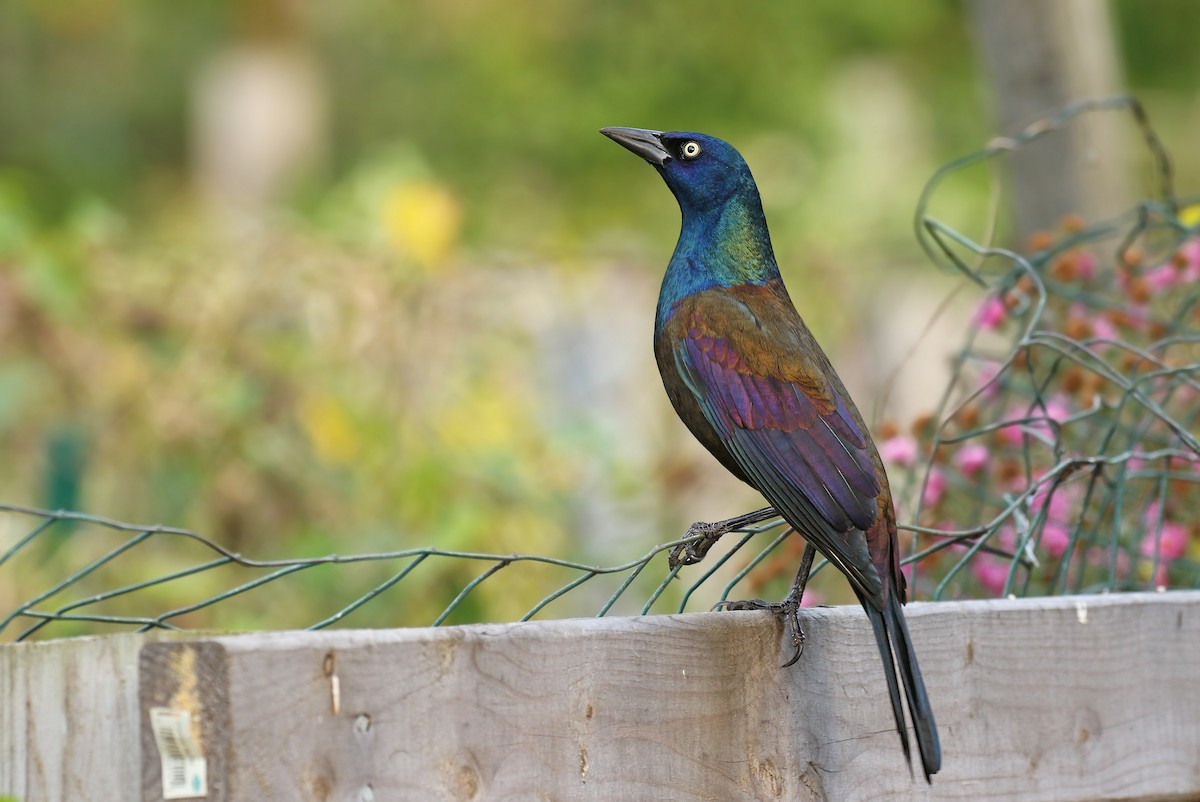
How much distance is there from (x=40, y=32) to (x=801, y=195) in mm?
10844

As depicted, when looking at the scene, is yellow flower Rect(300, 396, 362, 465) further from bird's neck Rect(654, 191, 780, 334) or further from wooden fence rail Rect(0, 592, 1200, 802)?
wooden fence rail Rect(0, 592, 1200, 802)

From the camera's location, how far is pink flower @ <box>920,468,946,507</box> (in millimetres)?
3045

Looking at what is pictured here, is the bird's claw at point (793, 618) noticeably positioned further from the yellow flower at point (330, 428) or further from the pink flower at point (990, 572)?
the yellow flower at point (330, 428)

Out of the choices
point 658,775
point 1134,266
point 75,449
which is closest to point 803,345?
point 658,775

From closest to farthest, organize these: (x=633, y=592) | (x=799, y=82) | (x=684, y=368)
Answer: (x=684, y=368) < (x=633, y=592) < (x=799, y=82)

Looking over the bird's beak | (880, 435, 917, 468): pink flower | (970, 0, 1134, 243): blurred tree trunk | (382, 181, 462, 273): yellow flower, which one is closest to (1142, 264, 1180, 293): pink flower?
(880, 435, 917, 468): pink flower

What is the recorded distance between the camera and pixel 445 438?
4797 millimetres

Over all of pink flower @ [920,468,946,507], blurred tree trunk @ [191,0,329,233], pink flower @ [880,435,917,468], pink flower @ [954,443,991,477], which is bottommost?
pink flower @ [920,468,946,507]

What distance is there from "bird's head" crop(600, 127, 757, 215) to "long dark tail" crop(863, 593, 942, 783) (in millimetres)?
961

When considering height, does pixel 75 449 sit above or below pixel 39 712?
above

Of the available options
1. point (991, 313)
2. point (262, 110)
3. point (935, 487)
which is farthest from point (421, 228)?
point (262, 110)

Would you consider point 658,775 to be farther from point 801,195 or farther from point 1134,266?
point 801,195

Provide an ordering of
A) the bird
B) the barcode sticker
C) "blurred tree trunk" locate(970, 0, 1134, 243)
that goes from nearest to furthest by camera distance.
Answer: the barcode sticker → the bird → "blurred tree trunk" locate(970, 0, 1134, 243)

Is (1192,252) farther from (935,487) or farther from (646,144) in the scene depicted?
(646,144)
